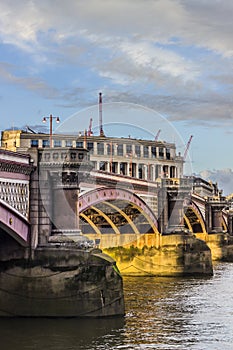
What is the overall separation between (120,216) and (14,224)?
94.7 feet

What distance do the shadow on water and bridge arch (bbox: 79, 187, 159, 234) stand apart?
692 inches

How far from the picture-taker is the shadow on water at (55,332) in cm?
2411

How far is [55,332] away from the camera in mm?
25391

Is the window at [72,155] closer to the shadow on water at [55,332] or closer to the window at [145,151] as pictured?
the shadow on water at [55,332]

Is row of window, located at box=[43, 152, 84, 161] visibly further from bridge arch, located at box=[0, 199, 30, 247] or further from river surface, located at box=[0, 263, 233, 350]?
river surface, located at box=[0, 263, 233, 350]

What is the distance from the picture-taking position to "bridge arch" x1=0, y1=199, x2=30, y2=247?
2711 centimetres

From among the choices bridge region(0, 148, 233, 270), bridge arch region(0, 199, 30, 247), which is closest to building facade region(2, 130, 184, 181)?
bridge region(0, 148, 233, 270)

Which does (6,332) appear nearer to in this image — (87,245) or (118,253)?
(87,245)

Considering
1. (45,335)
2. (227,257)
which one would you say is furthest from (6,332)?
(227,257)

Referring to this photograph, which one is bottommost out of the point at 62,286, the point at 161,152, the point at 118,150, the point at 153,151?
the point at 62,286

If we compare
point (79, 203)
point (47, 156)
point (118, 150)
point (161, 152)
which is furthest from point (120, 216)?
point (161, 152)

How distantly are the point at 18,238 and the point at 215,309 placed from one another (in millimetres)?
11240

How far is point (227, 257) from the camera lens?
248 feet

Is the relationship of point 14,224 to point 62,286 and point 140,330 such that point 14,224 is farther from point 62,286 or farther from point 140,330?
point 140,330
